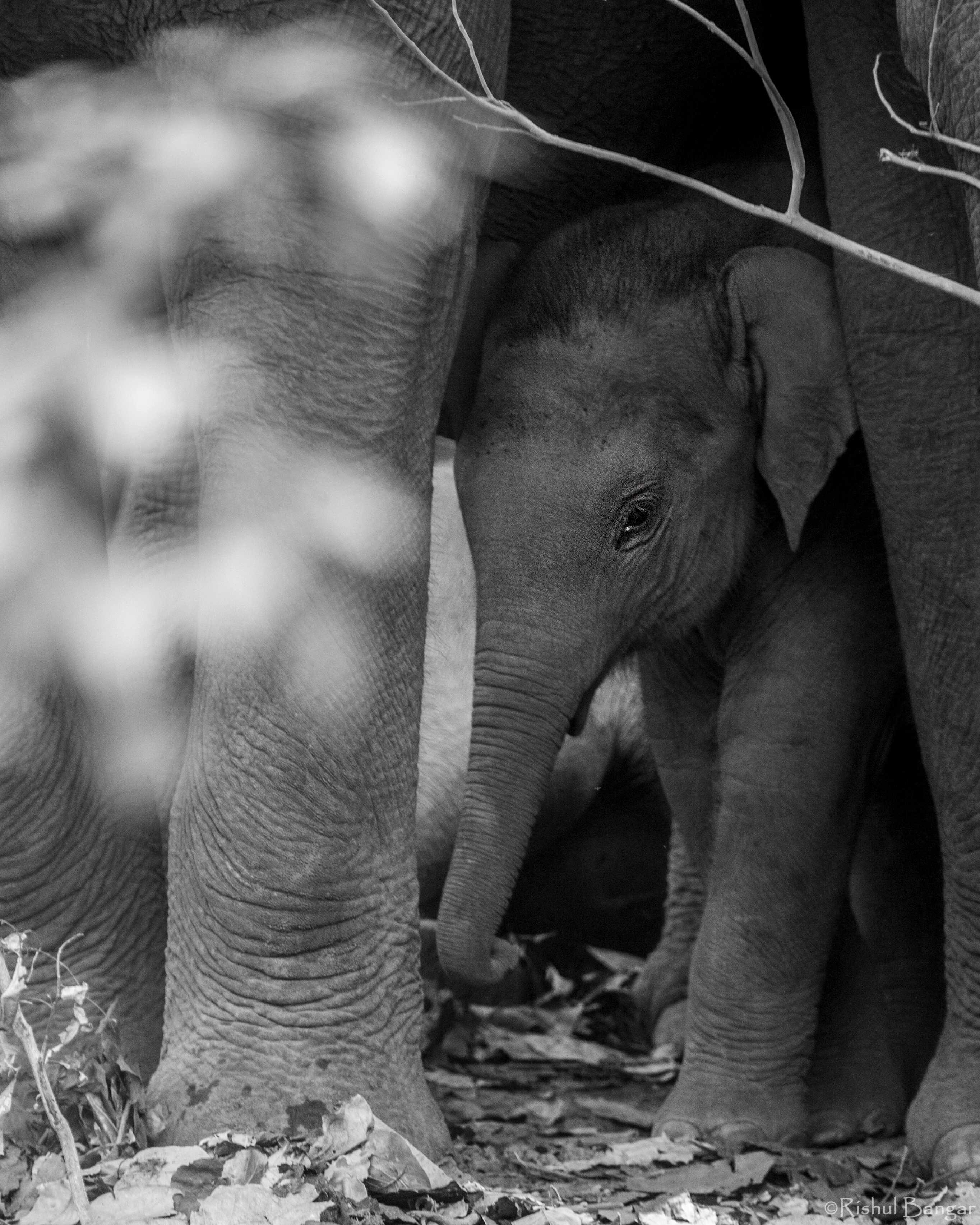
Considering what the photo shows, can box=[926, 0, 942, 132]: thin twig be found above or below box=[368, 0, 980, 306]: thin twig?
above

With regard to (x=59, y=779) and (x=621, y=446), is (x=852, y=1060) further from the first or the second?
(x=59, y=779)

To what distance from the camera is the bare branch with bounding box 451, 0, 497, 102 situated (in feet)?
8.46

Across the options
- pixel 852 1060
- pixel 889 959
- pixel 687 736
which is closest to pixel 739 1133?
pixel 852 1060

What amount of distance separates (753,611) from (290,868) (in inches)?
48.9

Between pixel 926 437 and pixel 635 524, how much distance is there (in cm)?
54

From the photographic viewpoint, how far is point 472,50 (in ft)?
8.72

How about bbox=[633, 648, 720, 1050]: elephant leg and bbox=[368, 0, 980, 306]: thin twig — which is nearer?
bbox=[368, 0, 980, 306]: thin twig

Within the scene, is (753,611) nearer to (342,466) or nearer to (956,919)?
(956,919)

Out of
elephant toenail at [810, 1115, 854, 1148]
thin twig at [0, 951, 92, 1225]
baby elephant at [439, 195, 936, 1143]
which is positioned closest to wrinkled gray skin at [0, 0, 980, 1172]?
baby elephant at [439, 195, 936, 1143]

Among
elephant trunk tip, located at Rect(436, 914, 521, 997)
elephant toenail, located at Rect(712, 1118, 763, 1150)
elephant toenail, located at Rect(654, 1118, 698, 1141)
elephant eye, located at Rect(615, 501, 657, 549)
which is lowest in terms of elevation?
elephant toenail, located at Rect(654, 1118, 698, 1141)

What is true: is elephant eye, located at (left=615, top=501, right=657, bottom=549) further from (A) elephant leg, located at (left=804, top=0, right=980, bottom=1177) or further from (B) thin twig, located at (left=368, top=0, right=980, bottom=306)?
(B) thin twig, located at (left=368, top=0, right=980, bottom=306)

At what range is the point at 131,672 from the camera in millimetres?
3301

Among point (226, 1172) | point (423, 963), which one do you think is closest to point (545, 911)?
point (423, 963)

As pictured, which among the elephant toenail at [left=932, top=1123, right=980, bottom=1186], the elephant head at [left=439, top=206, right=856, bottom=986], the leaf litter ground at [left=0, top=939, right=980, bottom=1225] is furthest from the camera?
the elephant head at [left=439, top=206, right=856, bottom=986]
